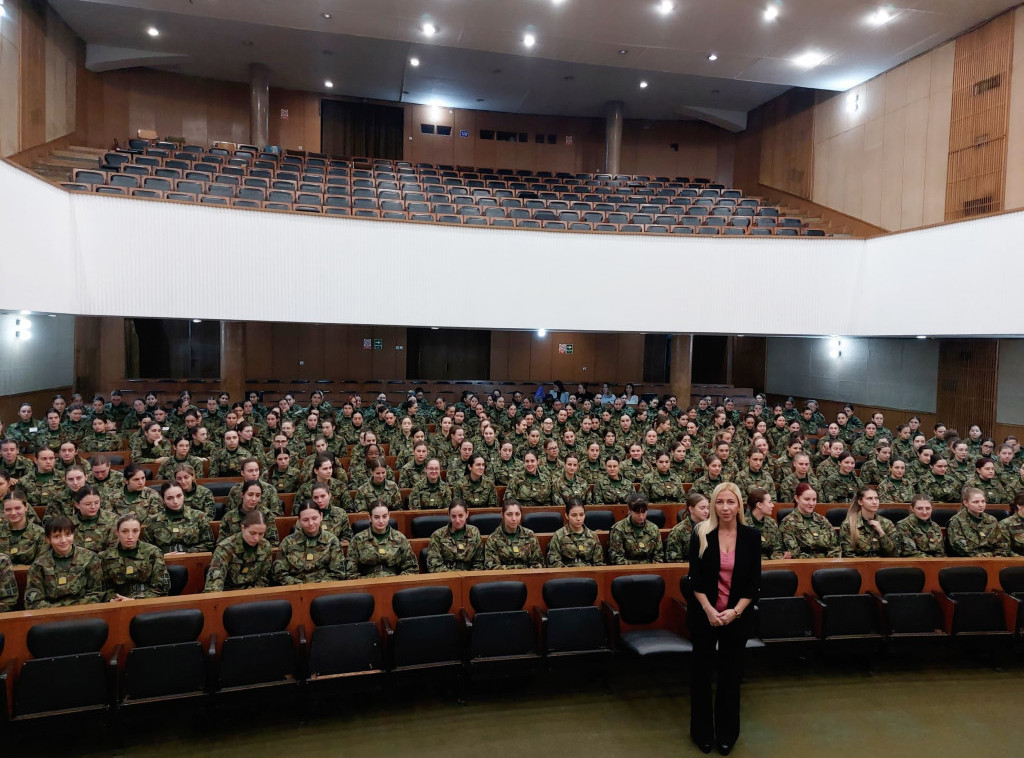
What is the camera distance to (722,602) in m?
2.92

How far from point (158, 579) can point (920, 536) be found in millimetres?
5277

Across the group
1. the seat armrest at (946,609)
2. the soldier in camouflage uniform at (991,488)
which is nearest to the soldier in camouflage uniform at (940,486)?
the soldier in camouflage uniform at (991,488)

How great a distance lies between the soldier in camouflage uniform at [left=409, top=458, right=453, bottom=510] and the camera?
5.55 meters

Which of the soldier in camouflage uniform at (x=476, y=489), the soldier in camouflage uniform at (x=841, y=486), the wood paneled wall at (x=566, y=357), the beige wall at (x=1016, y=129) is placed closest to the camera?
the soldier in camouflage uniform at (x=476, y=489)

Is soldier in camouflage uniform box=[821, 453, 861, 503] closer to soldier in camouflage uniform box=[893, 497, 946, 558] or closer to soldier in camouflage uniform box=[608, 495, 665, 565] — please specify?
soldier in camouflage uniform box=[893, 497, 946, 558]

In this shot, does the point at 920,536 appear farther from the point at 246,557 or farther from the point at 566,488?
the point at 246,557

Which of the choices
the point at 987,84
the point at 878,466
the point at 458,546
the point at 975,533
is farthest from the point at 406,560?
the point at 987,84

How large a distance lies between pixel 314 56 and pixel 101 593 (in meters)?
12.9

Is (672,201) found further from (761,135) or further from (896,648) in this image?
(896,648)

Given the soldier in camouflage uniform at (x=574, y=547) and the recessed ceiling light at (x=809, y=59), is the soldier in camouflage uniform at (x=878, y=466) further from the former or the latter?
the recessed ceiling light at (x=809, y=59)

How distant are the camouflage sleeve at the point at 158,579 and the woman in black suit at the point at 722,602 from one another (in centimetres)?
303

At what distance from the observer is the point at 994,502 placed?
246 inches

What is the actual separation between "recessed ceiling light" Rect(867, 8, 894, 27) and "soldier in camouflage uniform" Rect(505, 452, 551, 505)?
9505 millimetres

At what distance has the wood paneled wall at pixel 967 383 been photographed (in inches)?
391
